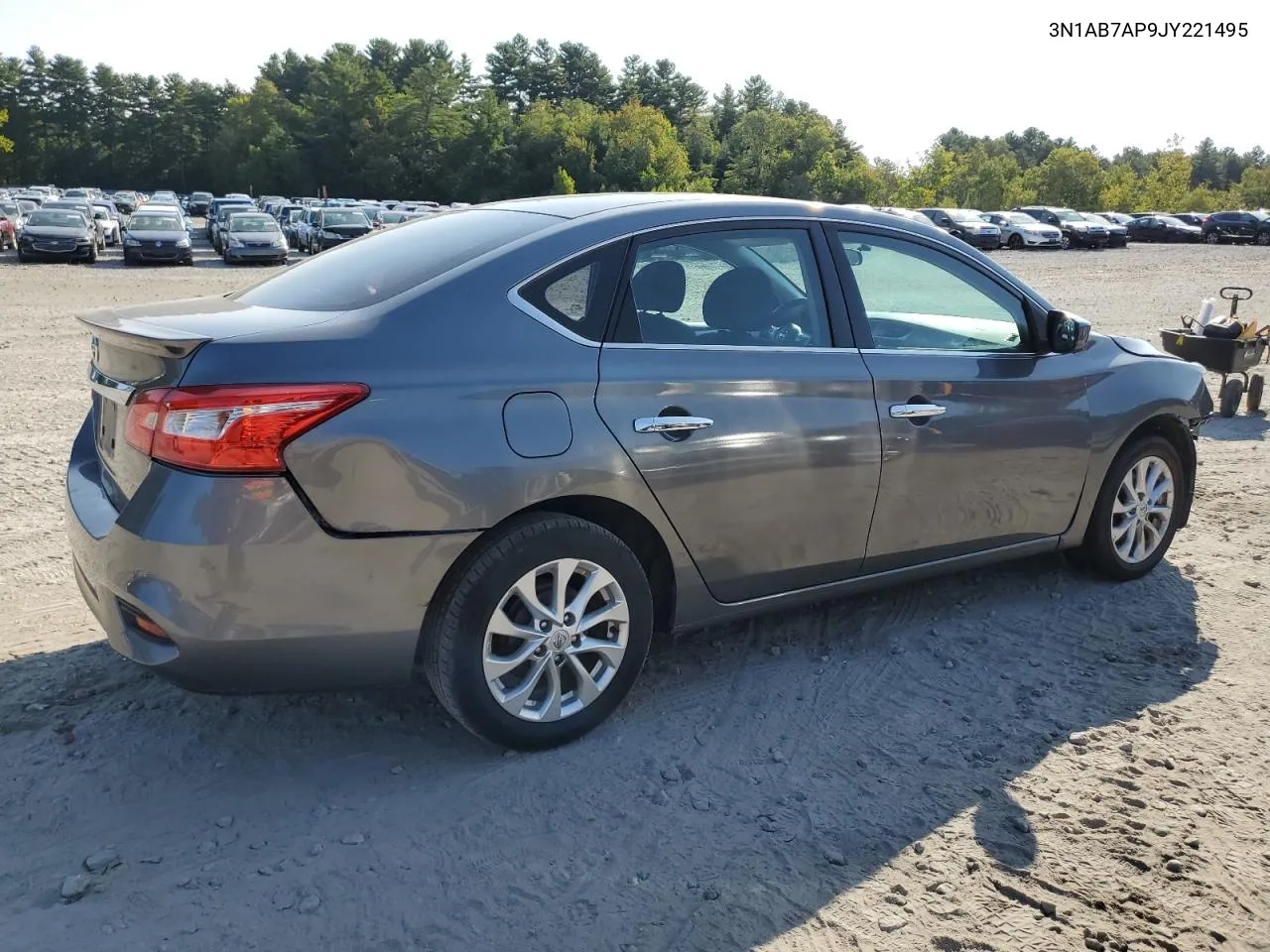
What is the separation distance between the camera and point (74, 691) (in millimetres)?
3994

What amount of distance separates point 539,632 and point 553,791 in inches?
19.4

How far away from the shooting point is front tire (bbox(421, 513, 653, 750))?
3404 millimetres

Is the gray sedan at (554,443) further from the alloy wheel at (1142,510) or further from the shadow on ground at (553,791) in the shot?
the alloy wheel at (1142,510)

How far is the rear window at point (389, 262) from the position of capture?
3.61 m

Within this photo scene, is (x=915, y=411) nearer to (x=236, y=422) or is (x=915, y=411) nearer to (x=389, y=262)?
(x=389, y=262)

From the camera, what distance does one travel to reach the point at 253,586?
311cm

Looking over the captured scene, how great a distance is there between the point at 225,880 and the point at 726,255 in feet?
8.67

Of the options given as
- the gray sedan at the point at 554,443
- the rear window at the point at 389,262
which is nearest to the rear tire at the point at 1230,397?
the gray sedan at the point at 554,443

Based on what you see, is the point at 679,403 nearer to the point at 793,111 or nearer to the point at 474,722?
the point at 474,722

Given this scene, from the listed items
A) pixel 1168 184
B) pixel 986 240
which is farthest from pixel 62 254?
pixel 1168 184

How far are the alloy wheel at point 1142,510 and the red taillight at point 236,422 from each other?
12.4ft

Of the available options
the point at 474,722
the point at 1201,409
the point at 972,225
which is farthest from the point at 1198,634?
the point at 972,225

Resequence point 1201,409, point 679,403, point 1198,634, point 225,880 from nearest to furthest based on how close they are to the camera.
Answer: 1. point 225,880
2. point 679,403
3. point 1198,634
4. point 1201,409

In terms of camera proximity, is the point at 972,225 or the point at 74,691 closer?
the point at 74,691
